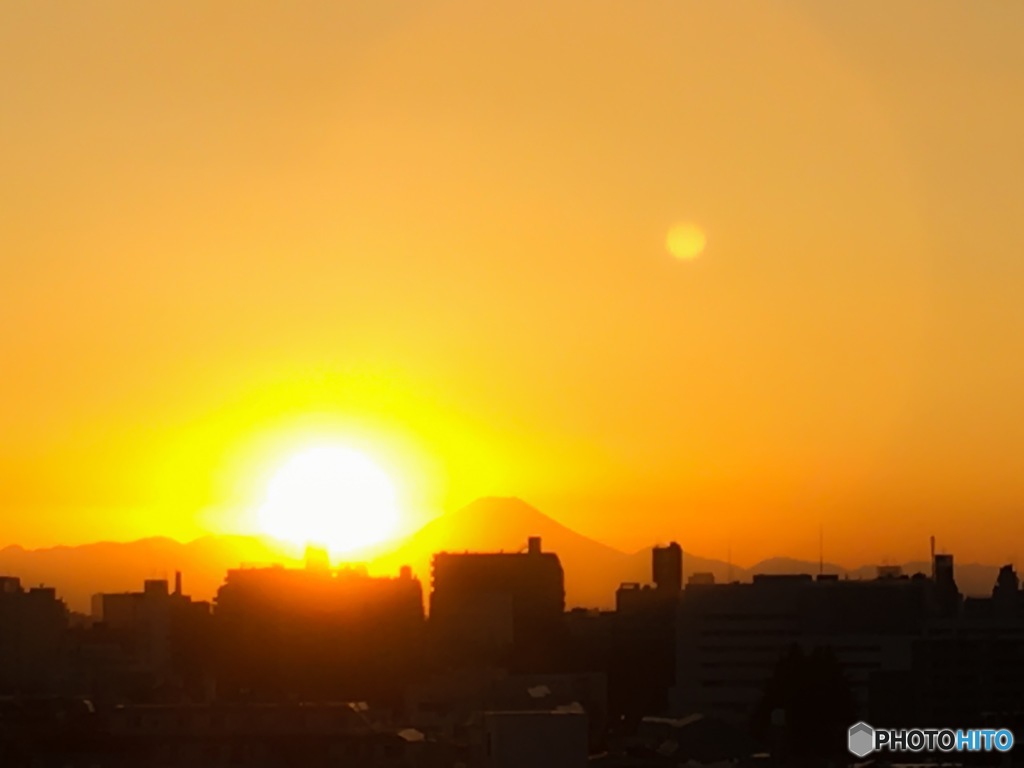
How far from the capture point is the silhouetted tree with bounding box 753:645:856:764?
114m

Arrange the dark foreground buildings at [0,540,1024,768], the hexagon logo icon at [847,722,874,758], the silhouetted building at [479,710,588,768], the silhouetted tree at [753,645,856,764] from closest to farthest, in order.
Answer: the silhouetted building at [479,710,588,768], the dark foreground buildings at [0,540,1024,768], the hexagon logo icon at [847,722,874,758], the silhouetted tree at [753,645,856,764]

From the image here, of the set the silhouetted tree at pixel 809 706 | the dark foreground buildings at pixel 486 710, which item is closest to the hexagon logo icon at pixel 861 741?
the dark foreground buildings at pixel 486 710

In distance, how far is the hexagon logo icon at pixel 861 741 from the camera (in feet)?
272

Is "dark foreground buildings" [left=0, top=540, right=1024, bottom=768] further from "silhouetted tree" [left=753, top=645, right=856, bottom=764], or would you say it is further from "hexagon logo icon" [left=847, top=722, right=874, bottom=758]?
"hexagon logo icon" [left=847, top=722, right=874, bottom=758]

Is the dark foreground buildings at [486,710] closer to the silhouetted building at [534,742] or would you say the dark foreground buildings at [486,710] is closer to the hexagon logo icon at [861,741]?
the silhouetted building at [534,742]

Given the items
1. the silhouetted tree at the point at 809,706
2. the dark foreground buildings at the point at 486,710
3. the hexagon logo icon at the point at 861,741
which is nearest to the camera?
the dark foreground buildings at the point at 486,710

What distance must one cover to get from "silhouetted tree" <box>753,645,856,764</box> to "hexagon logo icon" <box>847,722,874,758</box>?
2016cm

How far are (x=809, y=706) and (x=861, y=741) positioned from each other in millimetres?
36825

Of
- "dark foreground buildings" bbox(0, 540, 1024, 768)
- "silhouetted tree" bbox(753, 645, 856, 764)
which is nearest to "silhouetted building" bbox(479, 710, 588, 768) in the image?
"dark foreground buildings" bbox(0, 540, 1024, 768)

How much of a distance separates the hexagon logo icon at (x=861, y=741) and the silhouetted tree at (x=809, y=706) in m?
Result: 20.2

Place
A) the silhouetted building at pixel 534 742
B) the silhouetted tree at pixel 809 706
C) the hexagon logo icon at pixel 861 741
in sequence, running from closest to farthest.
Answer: the silhouetted building at pixel 534 742, the hexagon logo icon at pixel 861 741, the silhouetted tree at pixel 809 706

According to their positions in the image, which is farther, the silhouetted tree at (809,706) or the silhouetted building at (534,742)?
the silhouetted tree at (809,706)

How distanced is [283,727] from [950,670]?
7172 cm

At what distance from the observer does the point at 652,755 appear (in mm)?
101250
